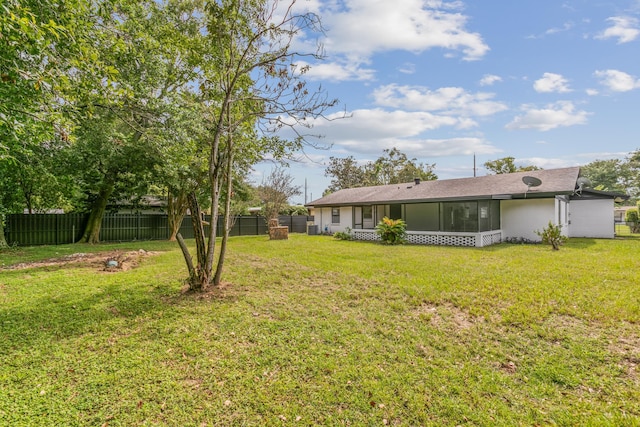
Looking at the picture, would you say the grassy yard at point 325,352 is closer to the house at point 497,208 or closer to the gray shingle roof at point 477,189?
the house at point 497,208

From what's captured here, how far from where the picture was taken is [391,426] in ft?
7.63

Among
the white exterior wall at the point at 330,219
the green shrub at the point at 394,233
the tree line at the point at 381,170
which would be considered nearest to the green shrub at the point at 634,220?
the tree line at the point at 381,170

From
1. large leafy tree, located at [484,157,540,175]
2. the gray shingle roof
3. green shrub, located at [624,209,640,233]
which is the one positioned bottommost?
green shrub, located at [624,209,640,233]

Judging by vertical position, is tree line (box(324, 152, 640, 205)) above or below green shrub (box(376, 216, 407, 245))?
above

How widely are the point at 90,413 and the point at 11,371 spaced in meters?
1.36

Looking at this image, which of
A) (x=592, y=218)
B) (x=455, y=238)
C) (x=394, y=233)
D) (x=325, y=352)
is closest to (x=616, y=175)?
(x=592, y=218)

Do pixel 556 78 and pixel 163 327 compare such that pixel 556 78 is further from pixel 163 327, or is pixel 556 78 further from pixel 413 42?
pixel 163 327

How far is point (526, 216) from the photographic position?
13.7 m

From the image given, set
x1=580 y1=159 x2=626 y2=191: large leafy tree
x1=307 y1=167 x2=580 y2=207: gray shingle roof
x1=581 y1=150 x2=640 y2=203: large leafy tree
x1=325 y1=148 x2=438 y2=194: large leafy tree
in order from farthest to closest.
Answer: x1=580 y1=159 x2=626 y2=191: large leafy tree → x1=581 y1=150 x2=640 y2=203: large leafy tree → x1=325 y1=148 x2=438 y2=194: large leafy tree → x1=307 y1=167 x2=580 y2=207: gray shingle roof

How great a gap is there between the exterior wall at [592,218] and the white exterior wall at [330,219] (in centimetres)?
1209

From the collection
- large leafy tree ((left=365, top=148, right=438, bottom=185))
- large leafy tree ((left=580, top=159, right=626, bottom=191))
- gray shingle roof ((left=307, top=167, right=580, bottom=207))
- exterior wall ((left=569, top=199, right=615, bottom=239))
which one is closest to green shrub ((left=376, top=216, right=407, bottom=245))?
gray shingle roof ((left=307, top=167, right=580, bottom=207))

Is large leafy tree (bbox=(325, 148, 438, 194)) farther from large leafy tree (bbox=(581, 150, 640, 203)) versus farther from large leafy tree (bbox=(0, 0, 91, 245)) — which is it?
large leafy tree (bbox=(0, 0, 91, 245))

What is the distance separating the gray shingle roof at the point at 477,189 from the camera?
41.9 feet

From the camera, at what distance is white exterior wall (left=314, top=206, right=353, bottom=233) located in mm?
19094
